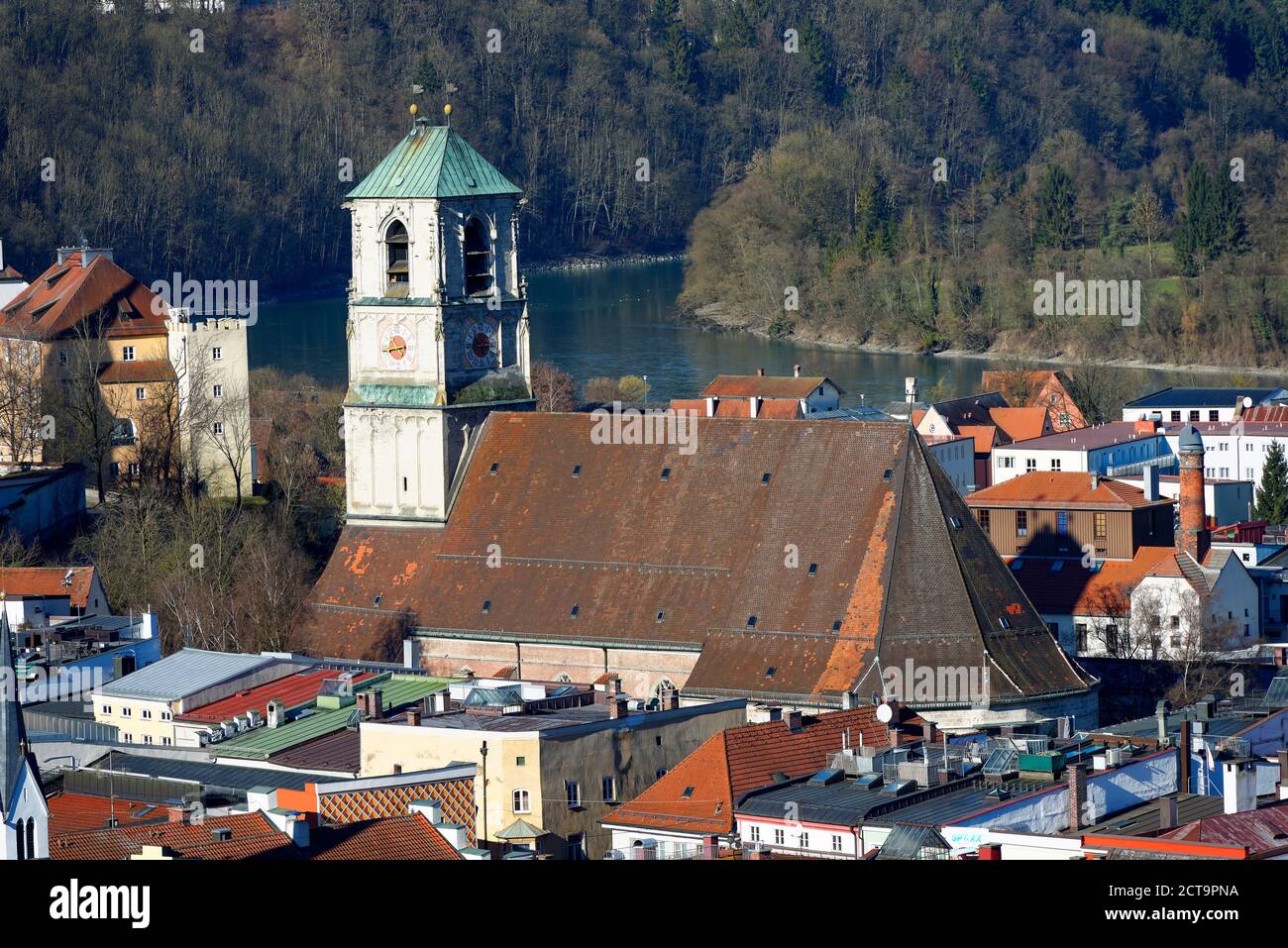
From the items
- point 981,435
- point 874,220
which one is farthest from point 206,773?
point 874,220

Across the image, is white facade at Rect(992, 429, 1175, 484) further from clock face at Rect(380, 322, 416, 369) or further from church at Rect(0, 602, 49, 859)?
church at Rect(0, 602, 49, 859)

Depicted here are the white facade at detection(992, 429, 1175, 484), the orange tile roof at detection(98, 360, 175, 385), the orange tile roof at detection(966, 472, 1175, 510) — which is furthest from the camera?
the white facade at detection(992, 429, 1175, 484)

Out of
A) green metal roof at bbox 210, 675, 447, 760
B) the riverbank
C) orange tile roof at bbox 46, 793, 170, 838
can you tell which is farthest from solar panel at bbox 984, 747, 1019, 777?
the riverbank

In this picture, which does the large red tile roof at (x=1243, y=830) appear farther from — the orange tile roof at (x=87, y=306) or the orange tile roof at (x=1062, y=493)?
the orange tile roof at (x=87, y=306)

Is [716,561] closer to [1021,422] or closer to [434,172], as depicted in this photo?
[434,172]

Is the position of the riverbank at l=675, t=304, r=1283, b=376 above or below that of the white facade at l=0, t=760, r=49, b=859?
above
